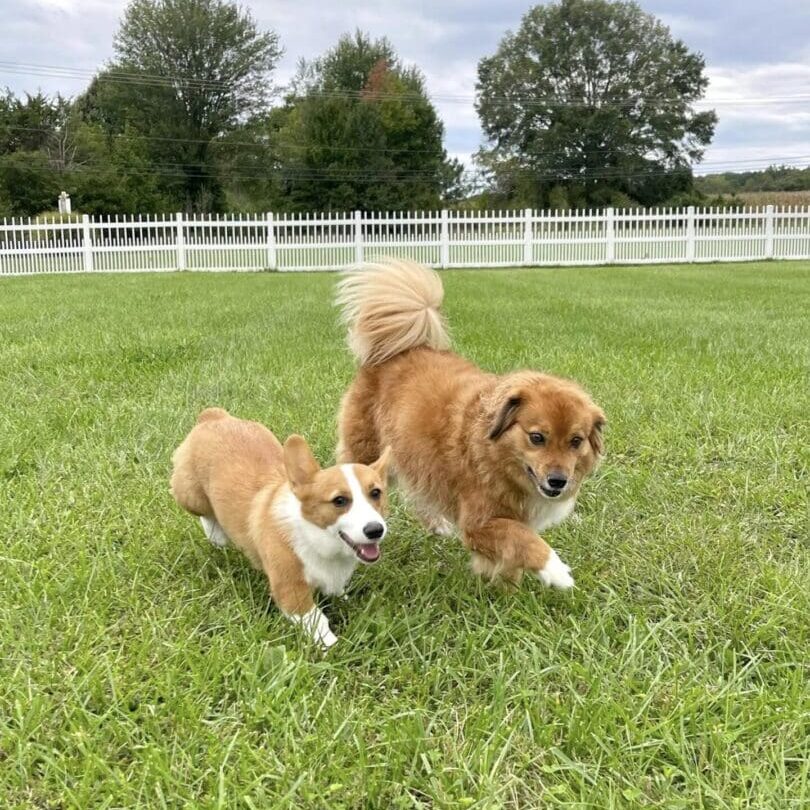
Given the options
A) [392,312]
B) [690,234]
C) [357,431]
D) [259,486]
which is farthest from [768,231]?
[259,486]

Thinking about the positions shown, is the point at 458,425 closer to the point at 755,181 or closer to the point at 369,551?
the point at 369,551

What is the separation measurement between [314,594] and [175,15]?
2088 inches

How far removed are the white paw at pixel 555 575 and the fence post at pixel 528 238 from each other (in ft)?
63.4

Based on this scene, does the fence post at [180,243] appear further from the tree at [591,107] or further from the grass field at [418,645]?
the tree at [591,107]

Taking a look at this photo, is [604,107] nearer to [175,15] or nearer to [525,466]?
[175,15]

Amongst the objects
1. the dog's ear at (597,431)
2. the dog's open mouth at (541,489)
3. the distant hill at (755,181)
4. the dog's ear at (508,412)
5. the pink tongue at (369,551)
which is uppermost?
the distant hill at (755,181)

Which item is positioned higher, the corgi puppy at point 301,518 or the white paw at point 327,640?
the corgi puppy at point 301,518

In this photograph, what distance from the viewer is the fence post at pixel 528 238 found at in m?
20.5

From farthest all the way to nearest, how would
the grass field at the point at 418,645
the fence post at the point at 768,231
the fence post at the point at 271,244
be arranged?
the fence post at the point at 768,231 → the fence post at the point at 271,244 → the grass field at the point at 418,645

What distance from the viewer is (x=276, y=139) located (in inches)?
1788

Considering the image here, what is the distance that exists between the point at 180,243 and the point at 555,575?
761 inches

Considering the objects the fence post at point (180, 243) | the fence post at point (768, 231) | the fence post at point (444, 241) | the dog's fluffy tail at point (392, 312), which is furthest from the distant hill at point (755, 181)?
the dog's fluffy tail at point (392, 312)

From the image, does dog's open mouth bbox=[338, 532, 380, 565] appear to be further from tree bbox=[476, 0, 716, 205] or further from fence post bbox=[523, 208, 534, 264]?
tree bbox=[476, 0, 716, 205]

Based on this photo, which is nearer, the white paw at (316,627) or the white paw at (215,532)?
the white paw at (316,627)
